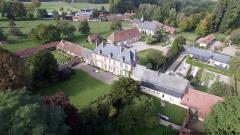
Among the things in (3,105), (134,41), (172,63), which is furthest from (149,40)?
(3,105)

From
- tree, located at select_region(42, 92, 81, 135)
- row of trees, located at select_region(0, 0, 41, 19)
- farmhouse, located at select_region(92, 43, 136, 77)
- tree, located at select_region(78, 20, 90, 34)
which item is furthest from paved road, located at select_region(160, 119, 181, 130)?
row of trees, located at select_region(0, 0, 41, 19)

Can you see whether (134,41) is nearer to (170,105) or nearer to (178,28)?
(178,28)

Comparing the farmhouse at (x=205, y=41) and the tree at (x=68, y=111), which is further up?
the farmhouse at (x=205, y=41)

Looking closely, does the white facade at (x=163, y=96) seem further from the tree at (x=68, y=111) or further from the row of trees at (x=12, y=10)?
the row of trees at (x=12, y=10)

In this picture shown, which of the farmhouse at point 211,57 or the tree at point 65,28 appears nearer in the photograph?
the farmhouse at point 211,57

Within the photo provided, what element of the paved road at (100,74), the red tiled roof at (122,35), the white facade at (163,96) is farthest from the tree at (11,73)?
the red tiled roof at (122,35)

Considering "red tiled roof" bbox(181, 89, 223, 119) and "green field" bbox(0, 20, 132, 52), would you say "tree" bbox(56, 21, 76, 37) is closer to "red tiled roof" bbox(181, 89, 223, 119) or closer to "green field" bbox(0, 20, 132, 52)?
"green field" bbox(0, 20, 132, 52)

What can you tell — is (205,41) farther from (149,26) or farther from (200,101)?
(200,101)
